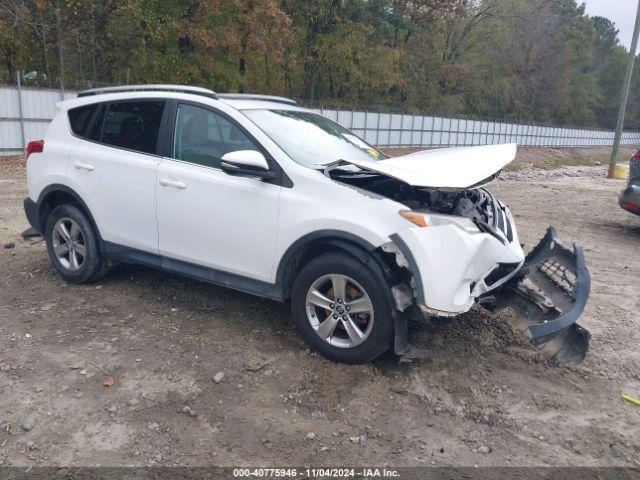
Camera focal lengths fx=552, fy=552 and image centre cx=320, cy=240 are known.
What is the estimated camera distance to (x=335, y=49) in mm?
33500

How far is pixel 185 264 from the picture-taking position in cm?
454

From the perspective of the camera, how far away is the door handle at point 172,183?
14.4 feet

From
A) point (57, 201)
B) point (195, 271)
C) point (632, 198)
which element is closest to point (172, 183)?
point (195, 271)

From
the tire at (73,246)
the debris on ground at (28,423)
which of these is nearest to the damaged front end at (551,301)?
the debris on ground at (28,423)

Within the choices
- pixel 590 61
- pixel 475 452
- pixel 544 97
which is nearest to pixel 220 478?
pixel 475 452

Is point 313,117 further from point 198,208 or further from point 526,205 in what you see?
point 526,205

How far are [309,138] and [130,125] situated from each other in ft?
5.30

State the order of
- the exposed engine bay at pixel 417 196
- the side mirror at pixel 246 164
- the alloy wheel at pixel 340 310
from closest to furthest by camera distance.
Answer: the alloy wheel at pixel 340 310 < the side mirror at pixel 246 164 < the exposed engine bay at pixel 417 196

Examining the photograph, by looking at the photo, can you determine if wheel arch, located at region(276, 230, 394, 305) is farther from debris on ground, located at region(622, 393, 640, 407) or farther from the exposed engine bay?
debris on ground, located at region(622, 393, 640, 407)

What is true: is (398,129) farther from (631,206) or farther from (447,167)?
(447,167)

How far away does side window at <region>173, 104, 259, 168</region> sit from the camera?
4305mm

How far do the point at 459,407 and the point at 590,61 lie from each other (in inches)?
3199

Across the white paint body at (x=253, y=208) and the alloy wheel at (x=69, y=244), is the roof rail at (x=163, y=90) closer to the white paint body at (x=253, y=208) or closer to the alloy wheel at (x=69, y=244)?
the white paint body at (x=253, y=208)

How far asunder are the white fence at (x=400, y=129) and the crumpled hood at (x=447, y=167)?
52.5 feet
